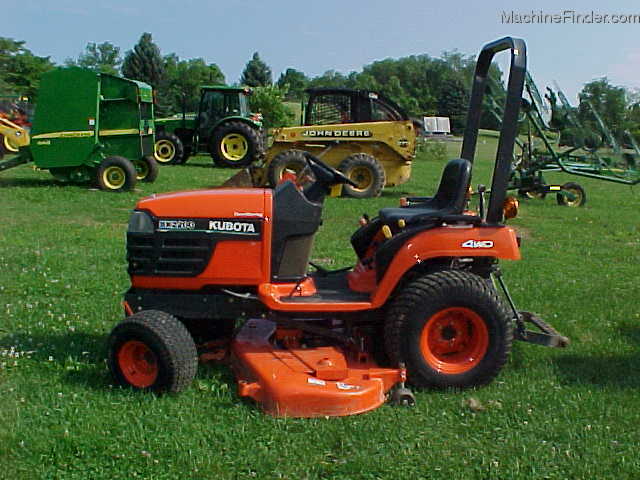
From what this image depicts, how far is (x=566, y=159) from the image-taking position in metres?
15.1

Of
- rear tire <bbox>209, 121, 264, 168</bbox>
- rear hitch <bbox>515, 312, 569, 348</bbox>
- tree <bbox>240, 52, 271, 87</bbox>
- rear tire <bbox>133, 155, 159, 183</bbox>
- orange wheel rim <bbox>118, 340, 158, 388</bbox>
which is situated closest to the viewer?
orange wheel rim <bbox>118, 340, 158, 388</bbox>

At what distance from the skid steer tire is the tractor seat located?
41 cm

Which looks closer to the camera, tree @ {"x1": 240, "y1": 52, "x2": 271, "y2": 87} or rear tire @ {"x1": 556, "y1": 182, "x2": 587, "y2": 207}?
rear tire @ {"x1": 556, "y1": 182, "x2": 587, "y2": 207}

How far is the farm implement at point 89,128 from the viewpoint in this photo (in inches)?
539

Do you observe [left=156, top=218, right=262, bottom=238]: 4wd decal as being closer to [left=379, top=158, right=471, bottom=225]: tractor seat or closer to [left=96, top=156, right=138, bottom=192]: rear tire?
[left=379, top=158, right=471, bottom=225]: tractor seat

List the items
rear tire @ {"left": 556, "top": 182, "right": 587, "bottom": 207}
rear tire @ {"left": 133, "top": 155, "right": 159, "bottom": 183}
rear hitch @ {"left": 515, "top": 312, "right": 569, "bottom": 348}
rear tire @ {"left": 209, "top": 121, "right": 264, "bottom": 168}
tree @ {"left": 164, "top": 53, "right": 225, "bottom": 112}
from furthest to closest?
tree @ {"left": 164, "top": 53, "right": 225, "bottom": 112} < rear tire @ {"left": 209, "top": 121, "right": 264, "bottom": 168} < rear tire @ {"left": 133, "top": 155, "right": 159, "bottom": 183} < rear tire @ {"left": 556, "top": 182, "right": 587, "bottom": 207} < rear hitch @ {"left": 515, "top": 312, "right": 569, "bottom": 348}

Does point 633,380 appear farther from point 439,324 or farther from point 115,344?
point 115,344

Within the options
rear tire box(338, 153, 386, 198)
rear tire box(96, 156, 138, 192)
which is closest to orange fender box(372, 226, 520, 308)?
rear tire box(338, 153, 386, 198)

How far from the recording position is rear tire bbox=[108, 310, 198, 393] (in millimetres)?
4223

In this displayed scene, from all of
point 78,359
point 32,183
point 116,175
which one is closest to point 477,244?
point 78,359

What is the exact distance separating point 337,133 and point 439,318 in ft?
34.4

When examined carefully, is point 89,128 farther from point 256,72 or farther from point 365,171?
point 256,72

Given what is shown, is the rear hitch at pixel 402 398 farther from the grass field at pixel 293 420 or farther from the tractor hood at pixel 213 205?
the tractor hood at pixel 213 205

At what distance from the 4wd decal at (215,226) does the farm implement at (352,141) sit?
9.88 meters
